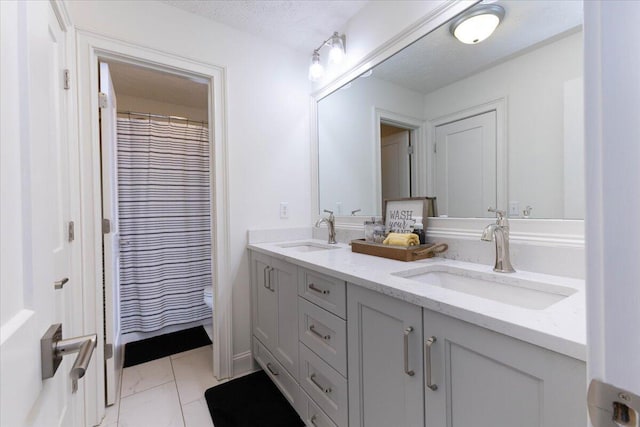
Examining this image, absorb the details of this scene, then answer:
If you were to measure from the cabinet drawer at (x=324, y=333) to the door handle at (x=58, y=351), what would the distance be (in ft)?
2.65

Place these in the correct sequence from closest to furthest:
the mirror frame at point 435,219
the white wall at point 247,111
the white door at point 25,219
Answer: the white door at point 25,219, the mirror frame at point 435,219, the white wall at point 247,111

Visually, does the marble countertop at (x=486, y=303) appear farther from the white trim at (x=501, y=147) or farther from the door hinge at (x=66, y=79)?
the door hinge at (x=66, y=79)

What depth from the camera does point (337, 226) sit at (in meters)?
2.12

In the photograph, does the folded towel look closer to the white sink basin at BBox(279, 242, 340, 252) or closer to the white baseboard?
the white sink basin at BBox(279, 242, 340, 252)

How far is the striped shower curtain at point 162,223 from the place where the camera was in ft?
8.14

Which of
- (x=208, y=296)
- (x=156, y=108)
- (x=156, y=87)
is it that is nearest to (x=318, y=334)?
(x=208, y=296)

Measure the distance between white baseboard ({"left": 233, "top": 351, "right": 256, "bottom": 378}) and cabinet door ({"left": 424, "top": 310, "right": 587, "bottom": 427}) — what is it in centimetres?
150

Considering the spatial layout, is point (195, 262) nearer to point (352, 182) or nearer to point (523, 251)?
point (352, 182)

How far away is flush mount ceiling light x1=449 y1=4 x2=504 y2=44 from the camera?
3.88ft

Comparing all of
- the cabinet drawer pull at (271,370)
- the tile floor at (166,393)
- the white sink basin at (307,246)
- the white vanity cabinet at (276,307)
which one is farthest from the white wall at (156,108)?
the cabinet drawer pull at (271,370)

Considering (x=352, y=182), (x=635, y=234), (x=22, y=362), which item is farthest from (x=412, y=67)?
(x=22, y=362)

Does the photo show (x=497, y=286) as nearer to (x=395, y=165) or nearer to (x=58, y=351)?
(x=395, y=165)

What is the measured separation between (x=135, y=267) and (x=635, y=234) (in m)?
3.00

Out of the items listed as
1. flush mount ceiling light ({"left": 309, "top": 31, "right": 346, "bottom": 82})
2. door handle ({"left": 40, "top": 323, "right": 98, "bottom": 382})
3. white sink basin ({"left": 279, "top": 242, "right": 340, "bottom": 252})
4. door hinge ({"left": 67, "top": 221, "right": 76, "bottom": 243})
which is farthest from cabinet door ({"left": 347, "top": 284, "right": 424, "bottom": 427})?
flush mount ceiling light ({"left": 309, "top": 31, "right": 346, "bottom": 82})
